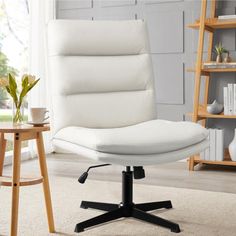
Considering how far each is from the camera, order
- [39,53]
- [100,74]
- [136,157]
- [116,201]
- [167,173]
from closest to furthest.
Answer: [136,157]
[100,74]
[116,201]
[167,173]
[39,53]

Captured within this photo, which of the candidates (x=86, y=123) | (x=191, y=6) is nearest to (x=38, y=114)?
(x=86, y=123)

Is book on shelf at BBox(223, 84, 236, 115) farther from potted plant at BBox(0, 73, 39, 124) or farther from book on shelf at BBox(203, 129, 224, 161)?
potted plant at BBox(0, 73, 39, 124)

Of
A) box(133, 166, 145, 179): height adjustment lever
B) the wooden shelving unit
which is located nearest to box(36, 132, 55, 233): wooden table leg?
box(133, 166, 145, 179): height adjustment lever

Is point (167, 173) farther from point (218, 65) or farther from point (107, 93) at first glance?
point (107, 93)

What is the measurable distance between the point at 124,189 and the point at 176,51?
193 centimetres

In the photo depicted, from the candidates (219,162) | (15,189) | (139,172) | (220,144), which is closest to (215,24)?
(220,144)

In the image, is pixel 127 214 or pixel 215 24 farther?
pixel 215 24

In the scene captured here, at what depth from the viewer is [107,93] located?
2.43m

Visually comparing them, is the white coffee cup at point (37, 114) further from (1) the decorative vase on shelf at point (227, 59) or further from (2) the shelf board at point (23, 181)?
(1) the decorative vase on shelf at point (227, 59)

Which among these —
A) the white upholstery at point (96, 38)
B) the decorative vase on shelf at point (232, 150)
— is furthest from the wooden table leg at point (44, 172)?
the decorative vase on shelf at point (232, 150)

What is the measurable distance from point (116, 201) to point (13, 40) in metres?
2.22

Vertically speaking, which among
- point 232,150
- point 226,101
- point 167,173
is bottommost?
point 167,173

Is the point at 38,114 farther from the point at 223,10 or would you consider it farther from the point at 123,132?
the point at 223,10

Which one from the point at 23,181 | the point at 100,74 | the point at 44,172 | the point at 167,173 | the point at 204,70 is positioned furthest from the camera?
the point at 204,70
